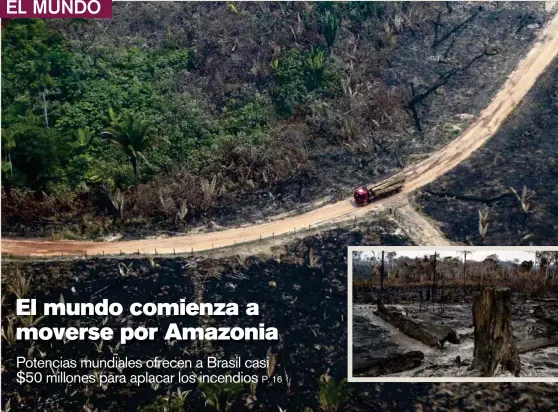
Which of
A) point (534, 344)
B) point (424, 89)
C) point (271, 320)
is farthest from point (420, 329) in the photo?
point (424, 89)

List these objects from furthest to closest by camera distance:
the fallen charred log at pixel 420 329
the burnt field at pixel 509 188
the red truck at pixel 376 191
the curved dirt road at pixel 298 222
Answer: the red truck at pixel 376 191, the curved dirt road at pixel 298 222, the burnt field at pixel 509 188, the fallen charred log at pixel 420 329

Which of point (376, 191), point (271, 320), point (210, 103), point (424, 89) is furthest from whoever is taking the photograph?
point (210, 103)

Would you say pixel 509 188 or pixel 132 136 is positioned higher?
pixel 132 136

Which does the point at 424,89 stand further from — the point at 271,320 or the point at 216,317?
the point at 216,317

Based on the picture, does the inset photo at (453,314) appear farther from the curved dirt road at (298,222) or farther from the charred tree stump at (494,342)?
the curved dirt road at (298,222)

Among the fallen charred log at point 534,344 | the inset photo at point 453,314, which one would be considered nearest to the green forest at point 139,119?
the inset photo at point 453,314

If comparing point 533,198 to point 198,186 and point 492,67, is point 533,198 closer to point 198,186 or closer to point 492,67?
point 492,67

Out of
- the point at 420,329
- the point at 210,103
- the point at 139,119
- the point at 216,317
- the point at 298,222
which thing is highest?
the point at 210,103
